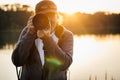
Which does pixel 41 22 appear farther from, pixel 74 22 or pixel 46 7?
pixel 74 22

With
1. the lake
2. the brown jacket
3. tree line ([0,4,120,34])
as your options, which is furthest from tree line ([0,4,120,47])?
the brown jacket

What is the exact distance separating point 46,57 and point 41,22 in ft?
0.79

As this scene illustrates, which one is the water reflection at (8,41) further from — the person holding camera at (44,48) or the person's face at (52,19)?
the person's face at (52,19)

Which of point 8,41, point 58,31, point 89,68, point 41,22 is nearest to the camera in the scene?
point 41,22

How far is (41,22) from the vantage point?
2520 mm

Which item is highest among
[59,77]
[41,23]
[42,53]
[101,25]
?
[41,23]

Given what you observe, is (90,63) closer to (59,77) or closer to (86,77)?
(86,77)

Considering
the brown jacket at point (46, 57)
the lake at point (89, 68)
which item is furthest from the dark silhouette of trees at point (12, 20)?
the brown jacket at point (46, 57)

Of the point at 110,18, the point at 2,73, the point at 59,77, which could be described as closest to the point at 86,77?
the point at 2,73

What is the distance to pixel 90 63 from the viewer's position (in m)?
15.8

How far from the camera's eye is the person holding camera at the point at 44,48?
2537 mm

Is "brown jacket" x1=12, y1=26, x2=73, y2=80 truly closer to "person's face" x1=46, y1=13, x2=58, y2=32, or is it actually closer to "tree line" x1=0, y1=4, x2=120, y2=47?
"person's face" x1=46, y1=13, x2=58, y2=32

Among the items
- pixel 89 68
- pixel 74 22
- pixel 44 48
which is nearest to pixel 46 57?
pixel 44 48

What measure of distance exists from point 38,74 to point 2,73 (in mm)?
9984
